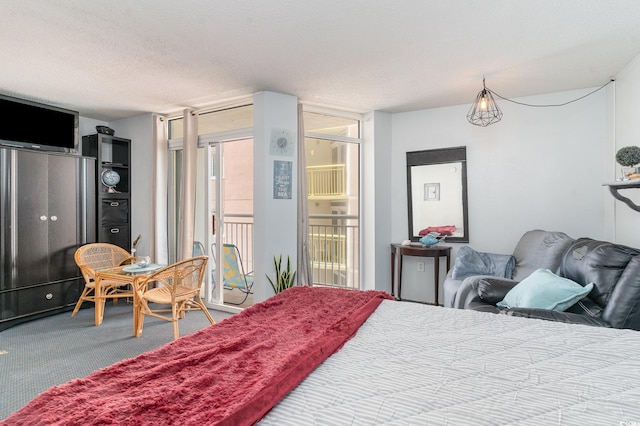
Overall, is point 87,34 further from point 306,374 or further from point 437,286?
point 437,286

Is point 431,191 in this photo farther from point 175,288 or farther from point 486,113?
point 175,288

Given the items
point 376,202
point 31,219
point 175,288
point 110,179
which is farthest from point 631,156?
point 31,219

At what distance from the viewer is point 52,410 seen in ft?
2.81

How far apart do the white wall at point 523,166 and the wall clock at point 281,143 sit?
1587mm

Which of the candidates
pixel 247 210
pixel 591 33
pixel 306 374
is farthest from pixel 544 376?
pixel 247 210

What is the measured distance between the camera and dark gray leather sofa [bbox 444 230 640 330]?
193 cm

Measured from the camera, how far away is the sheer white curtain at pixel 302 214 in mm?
4008

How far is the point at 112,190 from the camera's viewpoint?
471cm

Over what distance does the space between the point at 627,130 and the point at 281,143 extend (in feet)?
10.5

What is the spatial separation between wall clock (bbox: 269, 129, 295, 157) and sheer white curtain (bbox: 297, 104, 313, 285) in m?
0.15

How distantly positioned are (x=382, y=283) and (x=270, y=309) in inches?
118

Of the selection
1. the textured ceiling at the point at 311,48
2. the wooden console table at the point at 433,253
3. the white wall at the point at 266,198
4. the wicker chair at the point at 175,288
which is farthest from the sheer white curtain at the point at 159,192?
the wooden console table at the point at 433,253

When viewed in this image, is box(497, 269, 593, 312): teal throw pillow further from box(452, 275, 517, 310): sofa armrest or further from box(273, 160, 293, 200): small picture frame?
box(273, 160, 293, 200): small picture frame

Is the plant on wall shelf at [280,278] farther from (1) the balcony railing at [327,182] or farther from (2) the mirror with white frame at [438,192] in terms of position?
(2) the mirror with white frame at [438,192]
